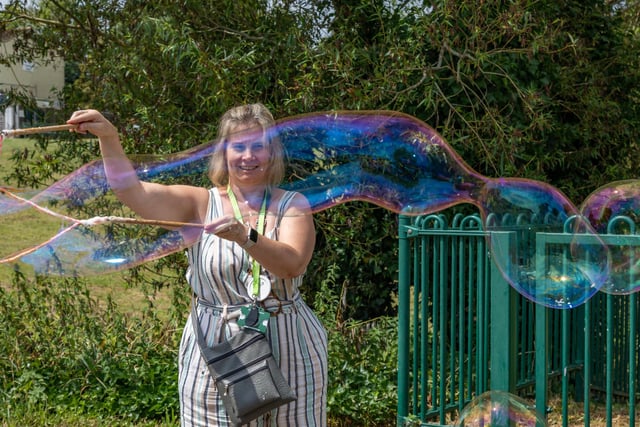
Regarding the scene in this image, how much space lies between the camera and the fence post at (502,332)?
13.2 ft

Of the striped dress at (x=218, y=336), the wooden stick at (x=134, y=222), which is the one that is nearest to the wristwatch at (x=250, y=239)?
the wooden stick at (x=134, y=222)

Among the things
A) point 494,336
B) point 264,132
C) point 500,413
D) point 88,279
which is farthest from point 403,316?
point 88,279

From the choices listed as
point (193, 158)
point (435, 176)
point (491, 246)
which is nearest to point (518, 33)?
point (491, 246)

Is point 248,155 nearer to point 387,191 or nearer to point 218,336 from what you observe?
point 218,336

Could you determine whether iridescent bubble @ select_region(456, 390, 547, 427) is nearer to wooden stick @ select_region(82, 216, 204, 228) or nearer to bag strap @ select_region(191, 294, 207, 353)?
bag strap @ select_region(191, 294, 207, 353)

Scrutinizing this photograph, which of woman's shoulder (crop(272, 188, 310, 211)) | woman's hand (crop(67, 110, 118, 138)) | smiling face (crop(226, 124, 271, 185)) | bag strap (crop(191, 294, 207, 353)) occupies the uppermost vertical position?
woman's hand (crop(67, 110, 118, 138))

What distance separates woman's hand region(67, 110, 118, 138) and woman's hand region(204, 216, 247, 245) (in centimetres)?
46

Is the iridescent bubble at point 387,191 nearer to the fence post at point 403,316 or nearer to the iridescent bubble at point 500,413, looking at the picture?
the iridescent bubble at point 500,413

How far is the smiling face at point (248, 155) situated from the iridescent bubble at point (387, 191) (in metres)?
0.08

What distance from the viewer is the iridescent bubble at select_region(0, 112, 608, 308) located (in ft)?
8.90

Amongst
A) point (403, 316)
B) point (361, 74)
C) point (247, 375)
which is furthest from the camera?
point (361, 74)

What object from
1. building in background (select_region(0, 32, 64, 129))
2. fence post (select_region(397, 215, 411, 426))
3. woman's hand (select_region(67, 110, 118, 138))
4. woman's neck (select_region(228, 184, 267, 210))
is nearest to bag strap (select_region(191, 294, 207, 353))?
woman's neck (select_region(228, 184, 267, 210))

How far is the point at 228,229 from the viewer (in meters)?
2.11

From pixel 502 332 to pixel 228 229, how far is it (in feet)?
7.62
